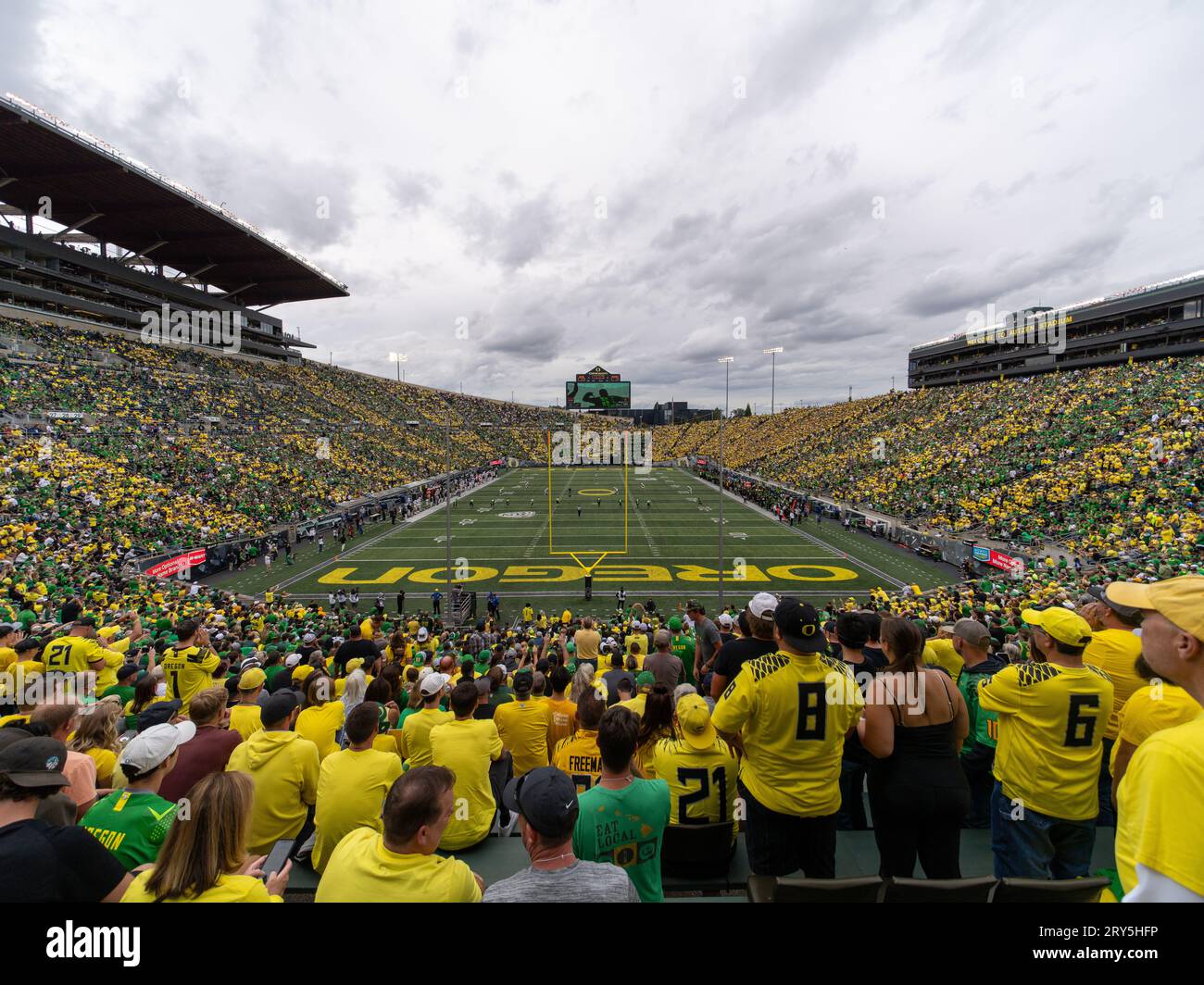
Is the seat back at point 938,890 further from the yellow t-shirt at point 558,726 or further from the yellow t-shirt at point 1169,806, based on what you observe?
the yellow t-shirt at point 558,726

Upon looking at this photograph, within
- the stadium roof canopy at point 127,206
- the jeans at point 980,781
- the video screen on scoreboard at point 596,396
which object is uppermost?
the stadium roof canopy at point 127,206

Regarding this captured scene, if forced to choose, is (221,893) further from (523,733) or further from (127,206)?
(127,206)

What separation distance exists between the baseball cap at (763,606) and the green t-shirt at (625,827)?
1.73 m

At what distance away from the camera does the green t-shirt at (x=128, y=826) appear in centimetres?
275

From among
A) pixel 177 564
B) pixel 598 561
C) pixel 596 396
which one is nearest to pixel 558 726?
pixel 598 561

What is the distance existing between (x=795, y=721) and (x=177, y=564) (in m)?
23.9

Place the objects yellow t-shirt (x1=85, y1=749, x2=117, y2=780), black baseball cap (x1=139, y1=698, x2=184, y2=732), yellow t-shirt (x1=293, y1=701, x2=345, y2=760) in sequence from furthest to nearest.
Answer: black baseball cap (x1=139, y1=698, x2=184, y2=732) < yellow t-shirt (x1=293, y1=701, x2=345, y2=760) < yellow t-shirt (x1=85, y1=749, x2=117, y2=780)

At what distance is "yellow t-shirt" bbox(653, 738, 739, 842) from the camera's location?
3.22 metres

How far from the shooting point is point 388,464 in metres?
48.6

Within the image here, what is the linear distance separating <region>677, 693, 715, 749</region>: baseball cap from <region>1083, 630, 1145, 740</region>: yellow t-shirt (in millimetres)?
2938

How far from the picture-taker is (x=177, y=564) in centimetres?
1988

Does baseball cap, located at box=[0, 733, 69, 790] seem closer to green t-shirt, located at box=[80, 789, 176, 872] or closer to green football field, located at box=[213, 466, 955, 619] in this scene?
green t-shirt, located at box=[80, 789, 176, 872]

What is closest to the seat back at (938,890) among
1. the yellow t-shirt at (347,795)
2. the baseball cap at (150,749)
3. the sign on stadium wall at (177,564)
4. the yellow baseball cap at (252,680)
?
the yellow t-shirt at (347,795)

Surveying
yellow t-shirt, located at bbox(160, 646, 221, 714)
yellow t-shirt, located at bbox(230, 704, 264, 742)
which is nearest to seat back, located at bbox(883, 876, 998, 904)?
yellow t-shirt, located at bbox(230, 704, 264, 742)
